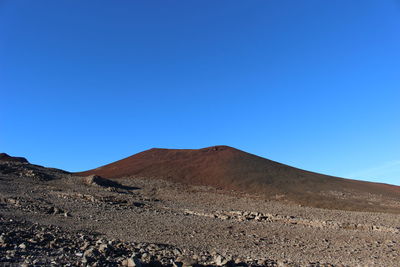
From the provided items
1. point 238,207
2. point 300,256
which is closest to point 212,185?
point 238,207

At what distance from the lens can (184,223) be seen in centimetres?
1360

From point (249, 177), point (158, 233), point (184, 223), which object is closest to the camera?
point (158, 233)

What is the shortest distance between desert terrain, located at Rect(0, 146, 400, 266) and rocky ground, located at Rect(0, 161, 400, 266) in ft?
0.12

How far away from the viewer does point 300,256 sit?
30.9 ft

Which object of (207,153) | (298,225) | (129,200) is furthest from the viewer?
(207,153)

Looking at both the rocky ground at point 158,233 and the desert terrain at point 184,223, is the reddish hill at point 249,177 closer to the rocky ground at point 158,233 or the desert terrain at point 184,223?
the desert terrain at point 184,223

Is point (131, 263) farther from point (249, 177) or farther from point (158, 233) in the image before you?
point (249, 177)

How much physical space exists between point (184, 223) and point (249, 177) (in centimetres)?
1930

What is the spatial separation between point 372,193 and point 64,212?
98.2 ft

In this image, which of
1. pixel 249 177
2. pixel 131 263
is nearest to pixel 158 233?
pixel 131 263

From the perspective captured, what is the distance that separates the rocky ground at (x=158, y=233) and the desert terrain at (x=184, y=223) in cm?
4

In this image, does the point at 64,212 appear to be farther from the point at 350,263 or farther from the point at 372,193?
the point at 372,193

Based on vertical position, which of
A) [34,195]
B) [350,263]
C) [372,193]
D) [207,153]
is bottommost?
[350,263]

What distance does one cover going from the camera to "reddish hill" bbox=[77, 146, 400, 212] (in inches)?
1085
